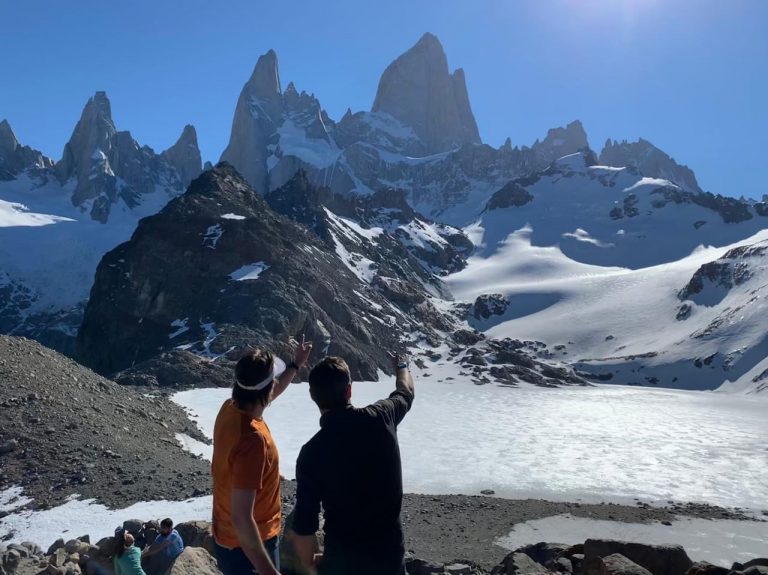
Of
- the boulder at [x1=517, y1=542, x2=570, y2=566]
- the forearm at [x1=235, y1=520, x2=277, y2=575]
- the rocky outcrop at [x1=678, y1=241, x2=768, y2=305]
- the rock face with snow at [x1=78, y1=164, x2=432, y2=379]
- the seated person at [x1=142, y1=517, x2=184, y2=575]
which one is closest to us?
the forearm at [x1=235, y1=520, x2=277, y2=575]

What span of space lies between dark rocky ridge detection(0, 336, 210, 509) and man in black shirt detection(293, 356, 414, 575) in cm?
1169

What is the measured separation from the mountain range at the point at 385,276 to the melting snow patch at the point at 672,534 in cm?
Answer: 2745

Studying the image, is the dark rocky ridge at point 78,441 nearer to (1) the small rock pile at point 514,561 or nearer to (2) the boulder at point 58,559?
(1) the small rock pile at point 514,561

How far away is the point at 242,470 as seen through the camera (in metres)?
4.52

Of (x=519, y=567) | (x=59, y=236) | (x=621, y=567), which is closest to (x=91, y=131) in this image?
(x=59, y=236)

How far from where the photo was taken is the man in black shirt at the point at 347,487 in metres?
4.60

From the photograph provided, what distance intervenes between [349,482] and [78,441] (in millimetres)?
15310

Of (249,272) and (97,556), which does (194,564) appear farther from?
(249,272)

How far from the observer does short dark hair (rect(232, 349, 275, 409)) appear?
479 centimetres

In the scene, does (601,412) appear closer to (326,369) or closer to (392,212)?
(326,369)

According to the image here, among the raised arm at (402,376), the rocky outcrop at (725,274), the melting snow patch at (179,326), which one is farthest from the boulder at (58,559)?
the rocky outcrop at (725,274)

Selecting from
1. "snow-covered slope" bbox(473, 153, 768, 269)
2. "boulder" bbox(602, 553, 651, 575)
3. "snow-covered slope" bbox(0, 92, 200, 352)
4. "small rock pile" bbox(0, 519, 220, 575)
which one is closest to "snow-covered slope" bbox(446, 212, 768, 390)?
"snow-covered slope" bbox(473, 153, 768, 269)

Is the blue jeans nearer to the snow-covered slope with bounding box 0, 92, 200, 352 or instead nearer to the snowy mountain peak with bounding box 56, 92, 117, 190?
the snow-covered slope with bounding box 0, 92, 200, 352

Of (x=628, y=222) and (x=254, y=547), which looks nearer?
(x=254, y=547)
